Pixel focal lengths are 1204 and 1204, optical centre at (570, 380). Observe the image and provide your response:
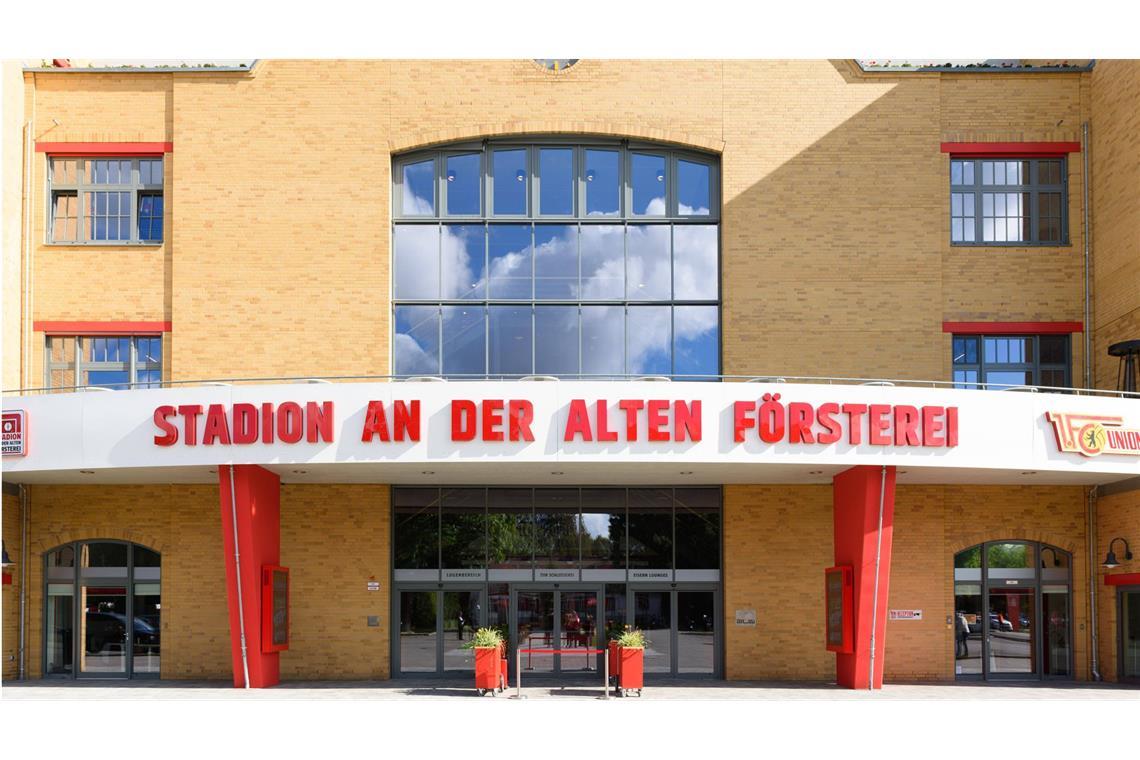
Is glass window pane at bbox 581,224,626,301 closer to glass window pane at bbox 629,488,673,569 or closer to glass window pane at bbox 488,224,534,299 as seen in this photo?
glass window pane at bbox 488,224,534,299

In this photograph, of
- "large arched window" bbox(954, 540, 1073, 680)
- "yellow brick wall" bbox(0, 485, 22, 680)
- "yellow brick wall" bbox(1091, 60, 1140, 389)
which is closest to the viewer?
"yellow brick wall" bbox(1091, 60, 1140, 389)

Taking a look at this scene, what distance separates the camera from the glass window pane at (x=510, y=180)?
26.0 m

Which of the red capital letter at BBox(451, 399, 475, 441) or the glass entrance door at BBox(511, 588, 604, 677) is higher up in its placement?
the red capital letter at BBox(451, 399, 475, 441)

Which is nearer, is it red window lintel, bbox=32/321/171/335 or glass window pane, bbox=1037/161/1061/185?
red window lintel, bbox=32/321/171/335

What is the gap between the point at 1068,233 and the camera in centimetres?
2622

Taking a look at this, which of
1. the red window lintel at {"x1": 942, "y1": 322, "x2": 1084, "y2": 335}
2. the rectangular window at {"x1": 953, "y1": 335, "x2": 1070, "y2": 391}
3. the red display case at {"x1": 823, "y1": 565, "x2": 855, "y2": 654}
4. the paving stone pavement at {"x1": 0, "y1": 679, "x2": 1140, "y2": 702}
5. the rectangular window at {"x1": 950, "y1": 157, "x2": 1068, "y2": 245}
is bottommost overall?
the paving stone pavement at {"x1": 0, "y1": 679, "x2": 1140, "y2": 702}

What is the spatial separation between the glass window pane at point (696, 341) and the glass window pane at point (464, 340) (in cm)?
411

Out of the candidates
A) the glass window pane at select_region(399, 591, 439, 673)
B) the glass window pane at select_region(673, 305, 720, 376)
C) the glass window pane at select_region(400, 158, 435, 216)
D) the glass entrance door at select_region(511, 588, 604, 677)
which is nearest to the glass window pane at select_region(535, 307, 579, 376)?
the glass window pane at select_region(673, 305, 720, 376)

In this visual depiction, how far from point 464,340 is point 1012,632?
13156mm

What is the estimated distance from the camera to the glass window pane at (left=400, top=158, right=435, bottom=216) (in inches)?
1025

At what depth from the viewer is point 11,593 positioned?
25000 mm

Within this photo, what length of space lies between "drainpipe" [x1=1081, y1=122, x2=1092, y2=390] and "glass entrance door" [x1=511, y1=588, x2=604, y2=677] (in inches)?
452

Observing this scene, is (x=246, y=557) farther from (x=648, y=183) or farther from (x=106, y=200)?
(x=648, y=183)

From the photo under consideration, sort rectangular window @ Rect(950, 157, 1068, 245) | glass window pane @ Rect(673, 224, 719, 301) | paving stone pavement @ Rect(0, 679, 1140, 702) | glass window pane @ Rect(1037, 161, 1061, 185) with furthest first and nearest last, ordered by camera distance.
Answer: glass window pane @ Rect(1037, 161, 1061, 185)
rectangular window @ Rect(950, 157, 1068, 245)
glass window pane @ Rect(673, 224, 719, 301)
paving stone pavement @ Rect(0, 679, 1140, 702)
